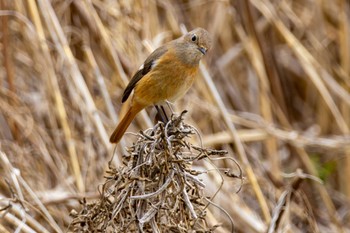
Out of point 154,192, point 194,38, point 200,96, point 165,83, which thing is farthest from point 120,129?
point 200,96

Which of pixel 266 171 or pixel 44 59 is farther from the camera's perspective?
pixel 266 171

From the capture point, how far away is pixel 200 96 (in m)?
4.67

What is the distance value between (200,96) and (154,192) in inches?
106

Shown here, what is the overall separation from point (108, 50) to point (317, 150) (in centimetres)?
216

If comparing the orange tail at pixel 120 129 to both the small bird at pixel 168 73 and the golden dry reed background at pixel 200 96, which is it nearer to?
the small bird at pixel 168 73

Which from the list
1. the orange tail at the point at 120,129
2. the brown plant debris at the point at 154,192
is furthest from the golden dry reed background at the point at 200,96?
the brown plant debris at the point at 154,192

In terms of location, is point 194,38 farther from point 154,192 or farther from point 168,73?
point 154,192

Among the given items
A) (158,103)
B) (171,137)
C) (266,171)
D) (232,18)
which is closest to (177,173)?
(171,137)

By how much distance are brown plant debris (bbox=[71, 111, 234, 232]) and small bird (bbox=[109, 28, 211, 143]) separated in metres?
1.06

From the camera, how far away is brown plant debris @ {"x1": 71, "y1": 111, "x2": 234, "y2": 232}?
6.69 feet

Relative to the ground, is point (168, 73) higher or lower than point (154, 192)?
higher

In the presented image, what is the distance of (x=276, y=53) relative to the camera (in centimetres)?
539

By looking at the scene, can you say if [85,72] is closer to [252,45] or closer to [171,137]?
[252,45]

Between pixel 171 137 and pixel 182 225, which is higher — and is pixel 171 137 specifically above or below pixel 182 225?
above
